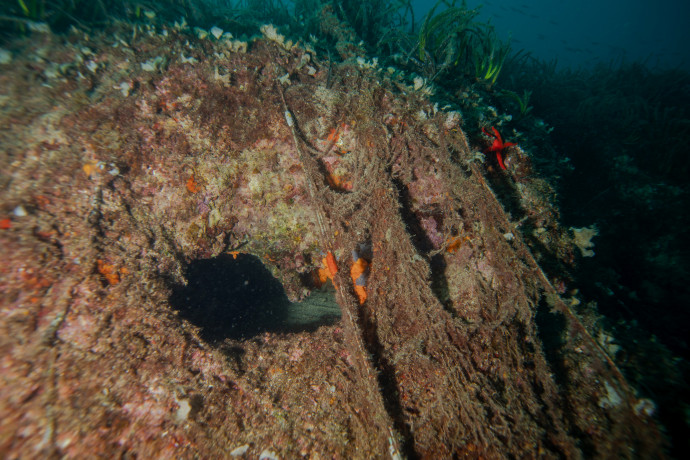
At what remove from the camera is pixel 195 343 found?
285 cm

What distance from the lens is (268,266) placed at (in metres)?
4.15

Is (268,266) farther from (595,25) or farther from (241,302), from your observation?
(595,25)

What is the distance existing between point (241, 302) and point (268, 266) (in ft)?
2.25

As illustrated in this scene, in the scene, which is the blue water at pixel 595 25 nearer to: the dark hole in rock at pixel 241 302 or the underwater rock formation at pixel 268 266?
the underwater rock formation at pixel 268 266

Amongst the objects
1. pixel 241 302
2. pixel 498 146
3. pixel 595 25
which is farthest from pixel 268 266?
pixel 595 25

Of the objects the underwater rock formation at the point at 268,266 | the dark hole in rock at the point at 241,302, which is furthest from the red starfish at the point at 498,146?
the dark hole in rock at the point at 241,302

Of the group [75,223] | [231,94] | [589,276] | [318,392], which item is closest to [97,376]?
[75,223]

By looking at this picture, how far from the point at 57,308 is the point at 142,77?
303cm

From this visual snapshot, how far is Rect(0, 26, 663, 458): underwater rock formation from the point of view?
221 cm

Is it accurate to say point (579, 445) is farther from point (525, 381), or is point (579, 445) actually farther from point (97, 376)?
point (97, 376)

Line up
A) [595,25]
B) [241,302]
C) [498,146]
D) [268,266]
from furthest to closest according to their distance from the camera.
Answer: [595,25]
[268,266]
[241,302]
[498,146]

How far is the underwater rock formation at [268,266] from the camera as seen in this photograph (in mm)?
2205

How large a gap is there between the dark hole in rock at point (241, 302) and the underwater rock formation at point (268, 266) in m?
0.33

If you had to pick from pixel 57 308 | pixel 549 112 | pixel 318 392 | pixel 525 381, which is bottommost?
pixel 525 381
